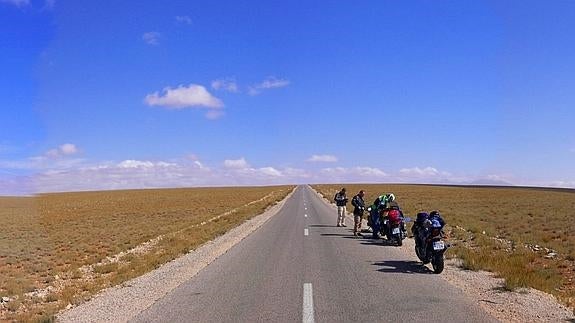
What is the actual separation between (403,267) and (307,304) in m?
4.72

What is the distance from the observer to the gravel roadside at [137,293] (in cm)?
855

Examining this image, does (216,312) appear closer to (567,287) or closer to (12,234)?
(567,287)

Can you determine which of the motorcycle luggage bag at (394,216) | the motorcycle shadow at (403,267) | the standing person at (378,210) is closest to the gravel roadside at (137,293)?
the motorcycle shadow at (403,267)

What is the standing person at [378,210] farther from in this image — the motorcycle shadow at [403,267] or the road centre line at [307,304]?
the road centre line at [307,304]

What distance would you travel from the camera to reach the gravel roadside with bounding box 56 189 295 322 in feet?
28.0

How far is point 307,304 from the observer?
867cm

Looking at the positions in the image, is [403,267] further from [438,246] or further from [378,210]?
[378,210]

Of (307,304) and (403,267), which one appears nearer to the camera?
(307,304)

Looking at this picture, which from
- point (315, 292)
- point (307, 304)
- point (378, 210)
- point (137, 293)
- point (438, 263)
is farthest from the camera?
point (378, 210)

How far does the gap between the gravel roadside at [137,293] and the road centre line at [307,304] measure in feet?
8.32

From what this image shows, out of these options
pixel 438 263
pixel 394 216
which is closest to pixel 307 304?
pixel 438 263

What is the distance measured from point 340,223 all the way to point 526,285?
15662 mm

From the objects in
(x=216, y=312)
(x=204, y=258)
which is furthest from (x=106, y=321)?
(x=204, y=258)

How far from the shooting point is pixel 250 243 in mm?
18906
